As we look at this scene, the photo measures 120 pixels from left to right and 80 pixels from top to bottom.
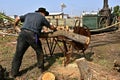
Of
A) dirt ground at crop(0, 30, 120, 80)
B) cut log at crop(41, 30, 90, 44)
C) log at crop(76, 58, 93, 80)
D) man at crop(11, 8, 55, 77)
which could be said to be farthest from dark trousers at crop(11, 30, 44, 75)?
log at crop(76, 58, 93, 80)

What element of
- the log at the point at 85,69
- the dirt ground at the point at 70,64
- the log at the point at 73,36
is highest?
the log at the point at 73,36

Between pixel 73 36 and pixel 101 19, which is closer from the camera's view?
pixel 73 36

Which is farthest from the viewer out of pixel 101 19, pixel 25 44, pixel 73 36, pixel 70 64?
pixel 101 19

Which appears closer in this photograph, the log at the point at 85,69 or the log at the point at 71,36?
the log at the point at 85,69

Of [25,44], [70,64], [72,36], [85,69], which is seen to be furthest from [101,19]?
[85,69]

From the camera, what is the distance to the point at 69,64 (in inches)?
387

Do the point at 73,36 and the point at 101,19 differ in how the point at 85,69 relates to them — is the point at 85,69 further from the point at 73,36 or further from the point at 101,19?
the point at 101,19

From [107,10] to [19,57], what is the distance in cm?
1444

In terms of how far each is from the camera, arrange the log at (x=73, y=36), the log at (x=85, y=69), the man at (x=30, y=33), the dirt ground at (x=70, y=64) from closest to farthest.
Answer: the log at (x=85, y=69), the dirt ground at (x=70, y=64), the man at (x=30, y=33), the log at (x=73, y=36)

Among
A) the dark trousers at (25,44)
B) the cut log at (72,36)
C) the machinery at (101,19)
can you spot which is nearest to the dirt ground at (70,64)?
the dark trousers at (25,44)

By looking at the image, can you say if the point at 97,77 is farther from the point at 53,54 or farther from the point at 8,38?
the point at 8,38

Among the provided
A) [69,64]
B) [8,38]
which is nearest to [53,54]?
[69,64]

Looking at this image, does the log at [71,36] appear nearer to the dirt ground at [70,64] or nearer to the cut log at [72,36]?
the cut log at [72,36]

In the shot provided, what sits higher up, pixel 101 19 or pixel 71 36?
pixel 71 36
